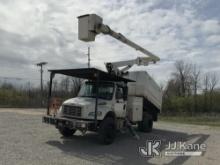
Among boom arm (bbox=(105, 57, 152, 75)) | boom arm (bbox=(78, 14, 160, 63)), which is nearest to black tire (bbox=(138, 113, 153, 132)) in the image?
boom arm (bbox=(105, 57, 152, 75))

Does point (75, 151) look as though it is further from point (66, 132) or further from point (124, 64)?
point (124, 64)

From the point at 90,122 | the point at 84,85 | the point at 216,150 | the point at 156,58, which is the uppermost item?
the point at 156,58

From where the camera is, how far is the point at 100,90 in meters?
11.4

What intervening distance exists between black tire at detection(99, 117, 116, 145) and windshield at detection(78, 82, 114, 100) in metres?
1.10

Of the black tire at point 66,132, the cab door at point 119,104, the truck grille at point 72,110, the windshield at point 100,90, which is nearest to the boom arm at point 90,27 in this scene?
the windshield at point 100,90

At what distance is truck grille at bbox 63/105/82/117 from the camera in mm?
10078

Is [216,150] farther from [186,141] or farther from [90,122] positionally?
[90,122]

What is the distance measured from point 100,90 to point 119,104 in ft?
3.23

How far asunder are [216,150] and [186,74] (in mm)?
56716

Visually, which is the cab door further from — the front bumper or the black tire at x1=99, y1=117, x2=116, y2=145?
the front bumper

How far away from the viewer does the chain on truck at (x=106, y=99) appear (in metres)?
9.81

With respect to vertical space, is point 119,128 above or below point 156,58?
below

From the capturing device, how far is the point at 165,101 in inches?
1534

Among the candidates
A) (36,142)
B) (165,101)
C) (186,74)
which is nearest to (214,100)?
(165,101)
